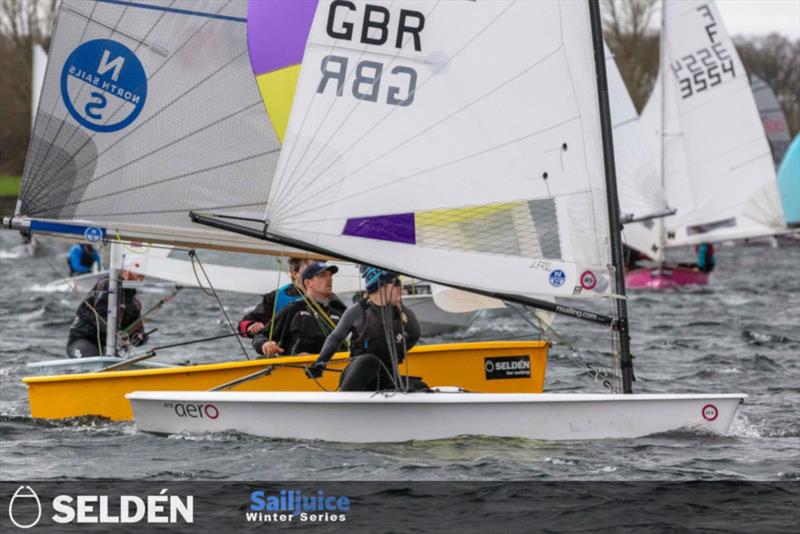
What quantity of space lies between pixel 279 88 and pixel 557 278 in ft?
9.21

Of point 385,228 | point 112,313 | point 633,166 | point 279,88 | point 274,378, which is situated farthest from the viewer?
point 633,166

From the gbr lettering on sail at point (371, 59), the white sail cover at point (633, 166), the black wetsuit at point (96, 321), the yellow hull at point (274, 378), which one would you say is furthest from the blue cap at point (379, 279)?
the white sail cover at point (633, 166)

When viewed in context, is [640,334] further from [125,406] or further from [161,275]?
[125,406]

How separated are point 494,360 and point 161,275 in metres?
5.50

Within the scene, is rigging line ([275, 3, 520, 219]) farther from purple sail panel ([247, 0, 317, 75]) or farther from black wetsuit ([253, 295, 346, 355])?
purple sail panel ([247, 0, 317, 75])

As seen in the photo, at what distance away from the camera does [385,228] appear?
26.3 feet

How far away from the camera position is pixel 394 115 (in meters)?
8.12

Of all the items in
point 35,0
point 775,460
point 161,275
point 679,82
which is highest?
point 35,0

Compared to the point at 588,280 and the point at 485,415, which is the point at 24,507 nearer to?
the point at 485,415

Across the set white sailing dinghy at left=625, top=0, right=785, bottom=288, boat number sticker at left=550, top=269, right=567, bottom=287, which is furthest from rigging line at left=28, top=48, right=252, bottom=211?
white sailing dinghy at left=625, top=0, right=785, bottom=288

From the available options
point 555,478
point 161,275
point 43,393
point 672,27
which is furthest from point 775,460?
point 672,27

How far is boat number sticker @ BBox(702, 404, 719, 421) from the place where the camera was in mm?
8016

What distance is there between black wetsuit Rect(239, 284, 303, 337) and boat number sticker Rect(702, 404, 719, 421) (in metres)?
2.90

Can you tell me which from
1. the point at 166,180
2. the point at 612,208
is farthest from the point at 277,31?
the point at 612,208
